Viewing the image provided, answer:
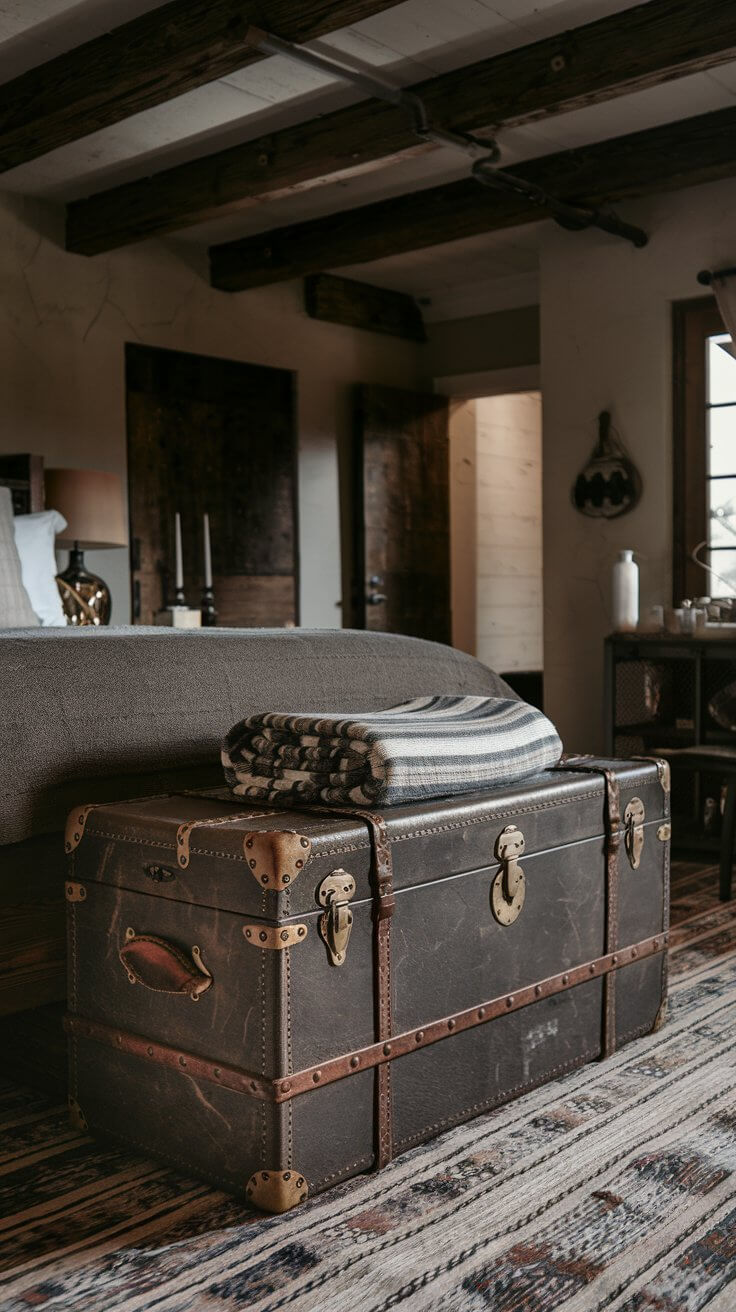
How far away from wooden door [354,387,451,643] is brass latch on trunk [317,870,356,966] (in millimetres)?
4842

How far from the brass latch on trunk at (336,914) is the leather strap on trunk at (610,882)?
2.21 feet

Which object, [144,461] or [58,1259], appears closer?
[58,1259]

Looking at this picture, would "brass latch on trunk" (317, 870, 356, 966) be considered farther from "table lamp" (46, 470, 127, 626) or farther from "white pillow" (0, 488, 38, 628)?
"table lamp" (46, 470, 127, 626)

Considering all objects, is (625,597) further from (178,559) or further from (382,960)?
(382,960)

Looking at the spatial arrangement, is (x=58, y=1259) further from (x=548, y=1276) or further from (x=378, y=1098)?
(x=548, y=1276)

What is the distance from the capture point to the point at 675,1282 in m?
1.40

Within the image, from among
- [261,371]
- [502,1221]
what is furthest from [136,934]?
[261,371]

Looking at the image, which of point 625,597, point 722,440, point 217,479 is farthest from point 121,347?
point 722,440

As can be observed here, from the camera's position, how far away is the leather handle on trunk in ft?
5.30

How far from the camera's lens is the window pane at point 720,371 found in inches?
191

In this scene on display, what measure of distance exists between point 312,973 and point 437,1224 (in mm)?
359

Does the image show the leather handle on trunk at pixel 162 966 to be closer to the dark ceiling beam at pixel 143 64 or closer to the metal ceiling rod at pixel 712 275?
the dark ceiling beam at pixel 143 64

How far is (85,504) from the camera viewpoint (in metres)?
4.66

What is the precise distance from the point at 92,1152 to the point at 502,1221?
63cm
